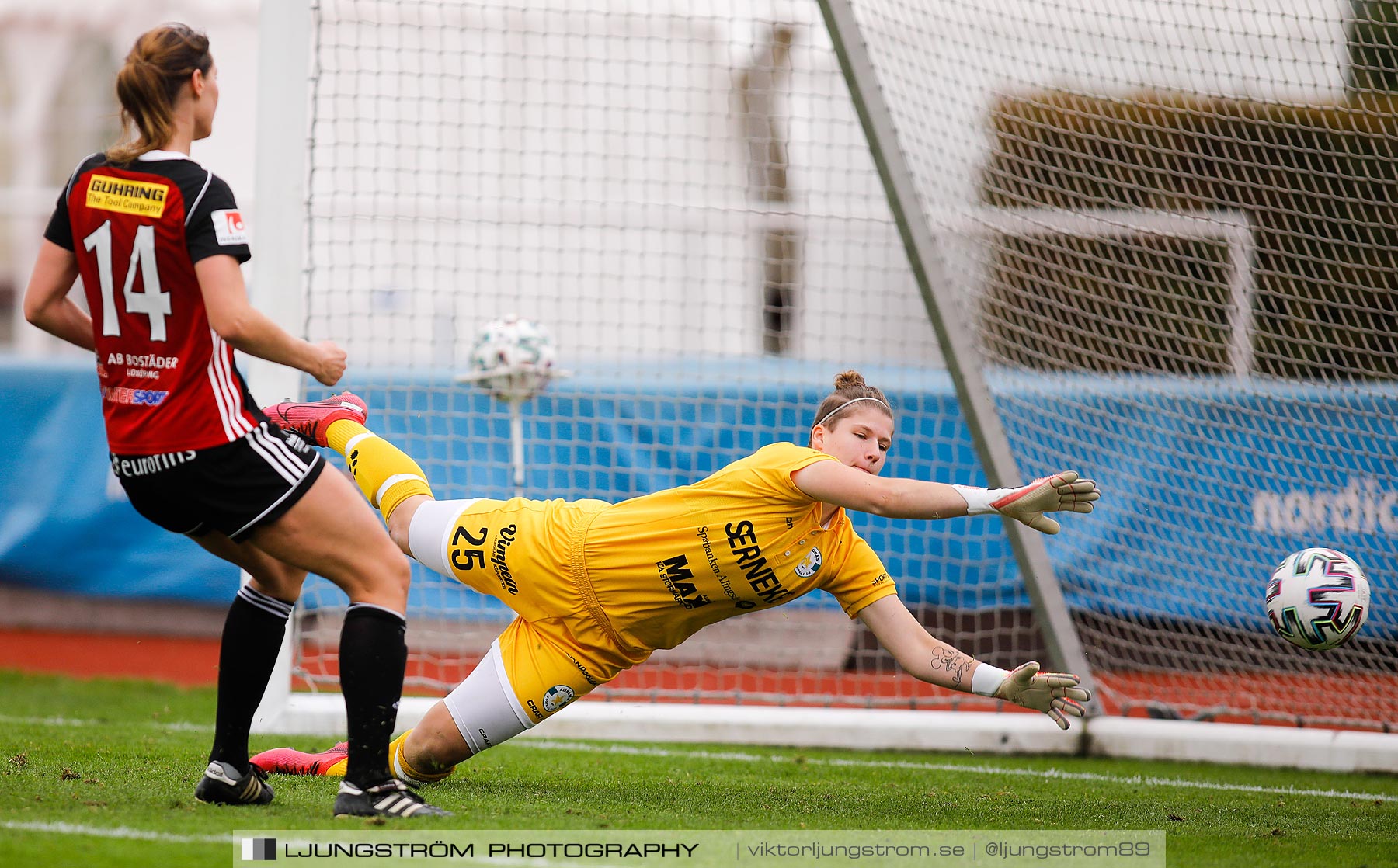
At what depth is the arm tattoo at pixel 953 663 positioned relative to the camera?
3.87 meters

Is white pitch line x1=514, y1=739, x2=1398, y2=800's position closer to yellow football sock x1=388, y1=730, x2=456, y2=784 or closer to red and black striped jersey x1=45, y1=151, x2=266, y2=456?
yellow football sock x1=388, y1=730, x2=456, y2=784

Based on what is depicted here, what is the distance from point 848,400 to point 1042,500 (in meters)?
0.79

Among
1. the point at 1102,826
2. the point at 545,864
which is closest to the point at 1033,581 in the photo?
the point at 1102,826

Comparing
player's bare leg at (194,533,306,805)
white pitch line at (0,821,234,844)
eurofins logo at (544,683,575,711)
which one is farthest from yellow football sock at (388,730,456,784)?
white pitch line at (0,821,234,844)

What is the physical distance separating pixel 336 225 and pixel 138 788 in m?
5.98

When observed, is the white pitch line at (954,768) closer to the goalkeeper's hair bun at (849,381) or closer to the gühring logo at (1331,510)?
the gühring logo at (1331,510)

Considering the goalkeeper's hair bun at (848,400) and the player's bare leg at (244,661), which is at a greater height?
the goalkeeper's hair bun at (848,400)

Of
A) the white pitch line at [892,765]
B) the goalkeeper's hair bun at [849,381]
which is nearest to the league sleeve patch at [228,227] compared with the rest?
the goalkeeper's hair bun at [849,381]

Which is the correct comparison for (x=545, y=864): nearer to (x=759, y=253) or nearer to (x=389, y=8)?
(x=389, y=8)

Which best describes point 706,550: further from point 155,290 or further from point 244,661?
point 155,290

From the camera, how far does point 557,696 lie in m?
3.92

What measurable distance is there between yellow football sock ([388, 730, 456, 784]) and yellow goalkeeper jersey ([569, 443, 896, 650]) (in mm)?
752

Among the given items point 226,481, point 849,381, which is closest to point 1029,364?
point 849,381

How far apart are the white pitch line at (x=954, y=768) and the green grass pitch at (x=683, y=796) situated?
1 cm
